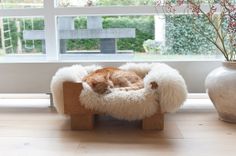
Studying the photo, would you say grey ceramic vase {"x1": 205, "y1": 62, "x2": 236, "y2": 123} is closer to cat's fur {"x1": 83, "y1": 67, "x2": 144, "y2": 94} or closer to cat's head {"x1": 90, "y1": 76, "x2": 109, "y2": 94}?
cat's fur {"x1": 83, "y1": 67, "x2": 144, "y2": 94}

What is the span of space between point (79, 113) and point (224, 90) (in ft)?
3.29

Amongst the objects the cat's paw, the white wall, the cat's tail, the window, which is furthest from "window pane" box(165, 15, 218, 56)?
the cat's paw

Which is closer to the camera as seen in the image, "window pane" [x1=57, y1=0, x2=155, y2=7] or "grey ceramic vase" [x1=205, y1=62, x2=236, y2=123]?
"grey ceramic vase" [x1=205, y1=62, x2=236, y2=123]

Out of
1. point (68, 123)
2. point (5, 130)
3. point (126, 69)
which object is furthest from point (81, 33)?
point (5, 130)

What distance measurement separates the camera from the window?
2.90 meters

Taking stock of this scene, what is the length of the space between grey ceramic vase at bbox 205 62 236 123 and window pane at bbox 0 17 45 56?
1.56 m

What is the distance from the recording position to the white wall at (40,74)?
279 cm

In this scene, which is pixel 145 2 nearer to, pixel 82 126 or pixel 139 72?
pixel 139 72

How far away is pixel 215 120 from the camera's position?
94.8 inches

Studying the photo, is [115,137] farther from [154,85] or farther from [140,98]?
[154,85]

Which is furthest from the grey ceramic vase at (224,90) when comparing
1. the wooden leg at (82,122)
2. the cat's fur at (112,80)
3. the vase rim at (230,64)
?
the wooden leg at (82,122)

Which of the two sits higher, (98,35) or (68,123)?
(98,35)

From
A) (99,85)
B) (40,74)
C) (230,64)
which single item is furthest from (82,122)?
(230,64)

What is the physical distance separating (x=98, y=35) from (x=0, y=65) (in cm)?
90
